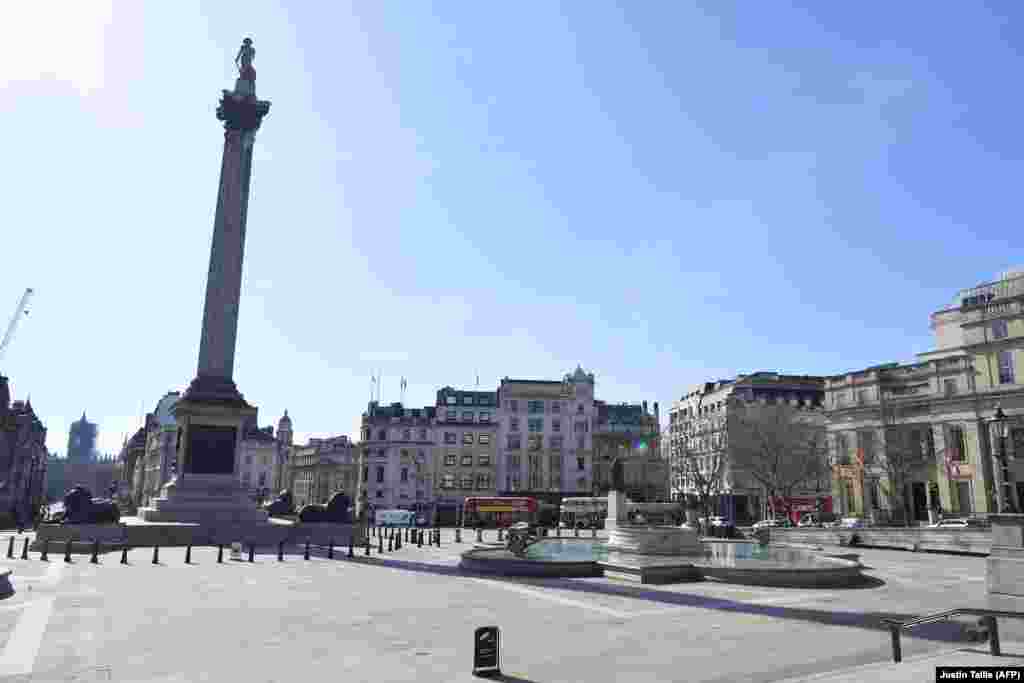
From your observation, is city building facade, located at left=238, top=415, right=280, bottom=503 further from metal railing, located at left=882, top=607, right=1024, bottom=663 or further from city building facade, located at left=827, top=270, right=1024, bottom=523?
metal railing, located at left=882, top=607, right=1024, bottom=663

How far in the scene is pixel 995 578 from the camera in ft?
52.8

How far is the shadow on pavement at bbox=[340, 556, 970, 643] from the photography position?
14.0 metres

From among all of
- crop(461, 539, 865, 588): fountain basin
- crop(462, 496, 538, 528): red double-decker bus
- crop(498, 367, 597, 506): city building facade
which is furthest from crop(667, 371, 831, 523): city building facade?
crop(461, 539, 865, 588): fountain basin

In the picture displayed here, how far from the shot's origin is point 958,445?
57031 millimetres

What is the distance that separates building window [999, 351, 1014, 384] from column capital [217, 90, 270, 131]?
59760 millimetres

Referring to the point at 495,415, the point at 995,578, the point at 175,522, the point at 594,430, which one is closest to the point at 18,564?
the point at 175,522

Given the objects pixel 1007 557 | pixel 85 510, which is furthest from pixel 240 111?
pixel 1007 557

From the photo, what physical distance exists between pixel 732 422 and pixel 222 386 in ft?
173

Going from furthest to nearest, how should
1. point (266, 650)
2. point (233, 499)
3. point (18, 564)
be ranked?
point (233, 499) < point (18, 564) < point (266, 650)

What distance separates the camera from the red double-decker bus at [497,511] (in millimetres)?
69812

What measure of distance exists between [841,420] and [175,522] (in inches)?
2269

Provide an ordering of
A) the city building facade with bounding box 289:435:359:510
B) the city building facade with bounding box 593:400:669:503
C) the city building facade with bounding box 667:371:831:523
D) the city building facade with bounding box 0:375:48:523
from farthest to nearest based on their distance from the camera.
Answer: the city building facade with bounding box 289:435:359:510 < the city building facade with bounding box 593:400:669:503 < the city building facade with bounding box 0:375:48:523 < the city building facade with bounding box 667:371:831:523

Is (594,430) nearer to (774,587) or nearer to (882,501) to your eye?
(882,501)

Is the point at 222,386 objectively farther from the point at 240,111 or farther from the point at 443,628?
the point at 443,628
